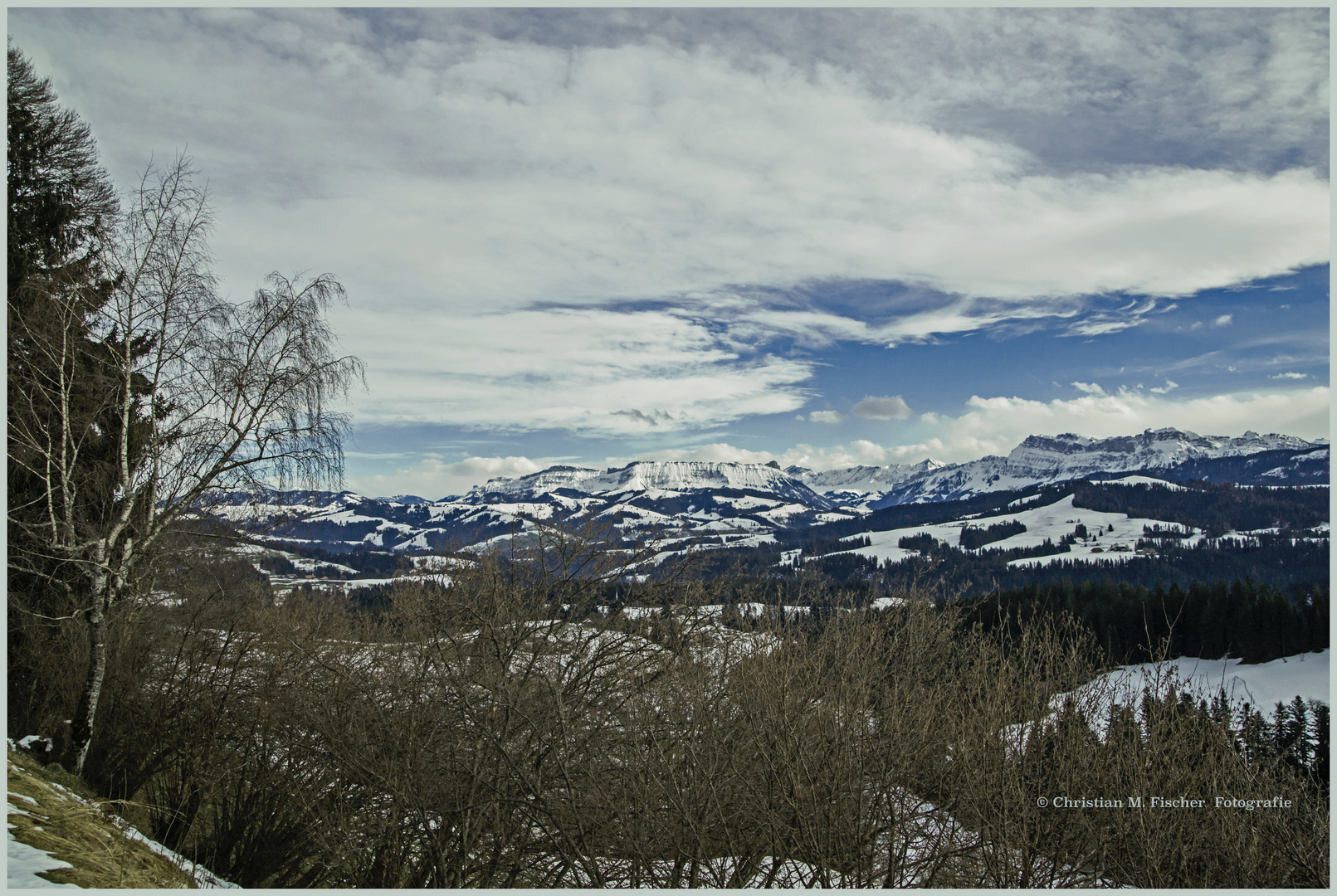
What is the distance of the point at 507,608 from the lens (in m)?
9.98

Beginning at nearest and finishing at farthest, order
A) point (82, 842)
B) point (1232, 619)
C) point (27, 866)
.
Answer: point (27, 866) → point (82, 842) → point (1232, 619)

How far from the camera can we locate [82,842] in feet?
21.1

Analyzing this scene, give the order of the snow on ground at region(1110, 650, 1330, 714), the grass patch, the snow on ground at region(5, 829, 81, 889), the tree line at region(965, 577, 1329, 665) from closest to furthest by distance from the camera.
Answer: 1. the snow on ground at region(5, 829, 81, 889)
2. the grass patch
3. the snow on ground at region(1110, 650, 1330, 714)
4. the tree line at region(965, 577, 1329, 665)

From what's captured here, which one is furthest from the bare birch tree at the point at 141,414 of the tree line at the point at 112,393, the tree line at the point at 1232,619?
the tree line at the point at 1232,619

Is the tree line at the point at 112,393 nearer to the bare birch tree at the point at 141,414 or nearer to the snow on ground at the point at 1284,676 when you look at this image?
the bare birch tree at the point at 141,414

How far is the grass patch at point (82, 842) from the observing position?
5879 millimetres

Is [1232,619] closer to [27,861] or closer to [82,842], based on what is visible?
[82,842]

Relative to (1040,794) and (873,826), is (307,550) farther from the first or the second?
(1040,794)

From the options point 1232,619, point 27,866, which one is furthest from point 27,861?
point 1232,619

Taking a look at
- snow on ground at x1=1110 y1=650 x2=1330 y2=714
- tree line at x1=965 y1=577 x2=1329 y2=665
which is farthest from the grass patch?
snow on ground at x1=1110 y1=650 x2=1330 y2=714

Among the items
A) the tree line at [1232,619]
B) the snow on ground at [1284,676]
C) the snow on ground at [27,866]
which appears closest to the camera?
the snow on ground at [27,866]

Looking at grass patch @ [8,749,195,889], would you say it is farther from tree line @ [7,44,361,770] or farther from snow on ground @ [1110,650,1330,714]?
snow on ground @ [1110,650,1330,714]

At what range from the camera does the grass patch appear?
5.88m

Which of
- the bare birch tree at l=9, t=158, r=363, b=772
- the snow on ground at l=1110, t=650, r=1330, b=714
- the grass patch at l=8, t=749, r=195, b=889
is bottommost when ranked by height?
the snow on ground at l=1110, t=650, r=1330, b=714
